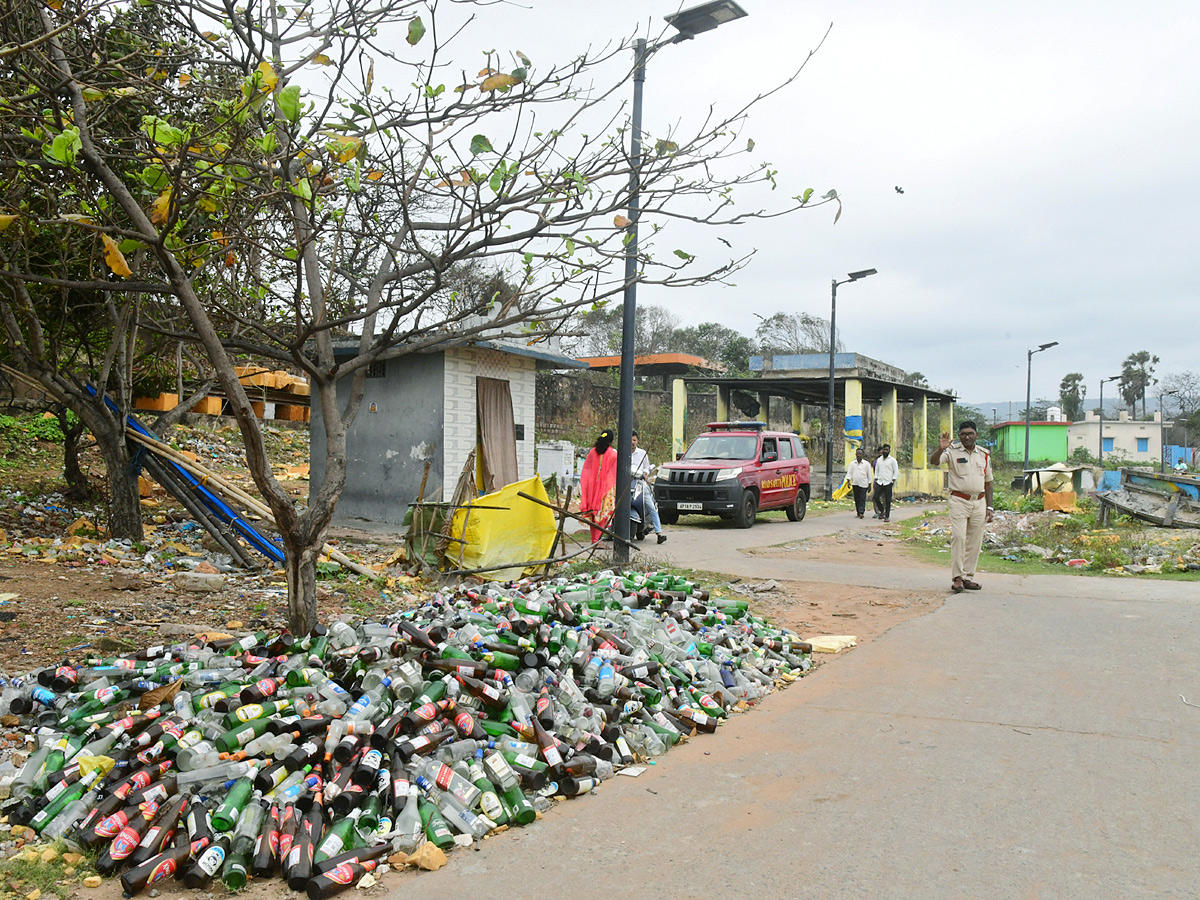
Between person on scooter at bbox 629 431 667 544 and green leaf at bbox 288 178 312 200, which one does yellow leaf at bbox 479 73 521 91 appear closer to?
green leaf at bbox 288 178 312 200

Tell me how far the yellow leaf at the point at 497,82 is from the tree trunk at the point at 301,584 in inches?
112

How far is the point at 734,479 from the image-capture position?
1822cm

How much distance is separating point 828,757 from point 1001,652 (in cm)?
307

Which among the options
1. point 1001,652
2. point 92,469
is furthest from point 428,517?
point 92,469

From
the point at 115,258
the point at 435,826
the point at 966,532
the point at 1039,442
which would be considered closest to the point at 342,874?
the point at 435,826

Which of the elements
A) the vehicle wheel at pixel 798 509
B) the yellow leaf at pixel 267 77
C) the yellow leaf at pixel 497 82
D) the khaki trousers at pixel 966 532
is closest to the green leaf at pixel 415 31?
the yellow leaf at pixel 497 82

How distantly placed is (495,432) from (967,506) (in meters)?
8.44

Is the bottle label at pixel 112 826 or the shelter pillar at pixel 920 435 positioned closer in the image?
the bottle label at pixel 112 826

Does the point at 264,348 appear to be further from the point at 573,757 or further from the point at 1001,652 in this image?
the point at 1001,652

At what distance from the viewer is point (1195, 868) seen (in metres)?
3.31

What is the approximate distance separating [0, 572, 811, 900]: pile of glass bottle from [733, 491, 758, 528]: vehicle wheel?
39.6 feet

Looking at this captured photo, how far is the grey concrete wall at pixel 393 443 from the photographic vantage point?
1500cm

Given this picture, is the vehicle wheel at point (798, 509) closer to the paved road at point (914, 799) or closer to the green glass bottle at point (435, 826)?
the paved road at point (914, 799)

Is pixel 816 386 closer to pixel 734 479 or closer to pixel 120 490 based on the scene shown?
pixel 734 479
